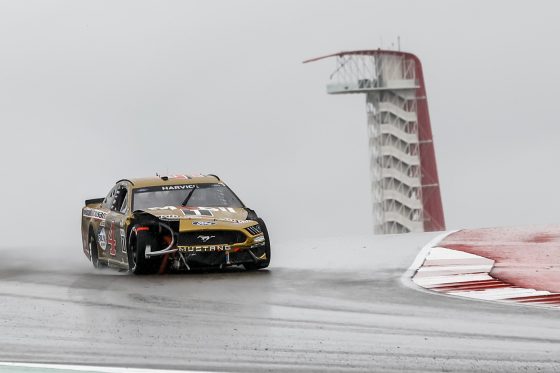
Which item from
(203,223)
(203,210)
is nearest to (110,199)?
(203,210)

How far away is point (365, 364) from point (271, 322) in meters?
2.24

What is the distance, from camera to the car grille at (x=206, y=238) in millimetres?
14484

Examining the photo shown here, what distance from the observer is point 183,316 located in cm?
998

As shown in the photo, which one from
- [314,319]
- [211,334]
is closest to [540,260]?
[314,319]

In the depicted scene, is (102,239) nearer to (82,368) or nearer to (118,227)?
(118,227)

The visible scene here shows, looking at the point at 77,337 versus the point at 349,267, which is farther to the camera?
the point at 349,267

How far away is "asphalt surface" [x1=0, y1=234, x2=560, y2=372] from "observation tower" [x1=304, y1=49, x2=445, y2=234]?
7728 centimetres

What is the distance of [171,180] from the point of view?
1611cm

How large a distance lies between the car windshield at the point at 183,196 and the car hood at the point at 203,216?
0.25 metres

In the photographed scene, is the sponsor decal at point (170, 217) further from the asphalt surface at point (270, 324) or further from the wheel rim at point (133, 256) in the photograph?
the asphalt surface at point (270, 324)

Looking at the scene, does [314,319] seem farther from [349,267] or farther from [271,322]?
[349,267]

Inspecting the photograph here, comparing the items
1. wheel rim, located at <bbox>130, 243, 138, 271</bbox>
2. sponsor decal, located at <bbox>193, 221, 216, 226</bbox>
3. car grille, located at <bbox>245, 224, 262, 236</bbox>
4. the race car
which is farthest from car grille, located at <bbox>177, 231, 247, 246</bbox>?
wheel rim, located at <bbox>130, 243, 138, 271</bbox>

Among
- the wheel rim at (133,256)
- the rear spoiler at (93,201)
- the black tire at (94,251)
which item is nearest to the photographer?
the wheel rim at (133,256)

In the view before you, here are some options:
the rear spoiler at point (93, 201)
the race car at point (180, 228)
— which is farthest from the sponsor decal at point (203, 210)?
the rear spoiler at point (93, 201)
